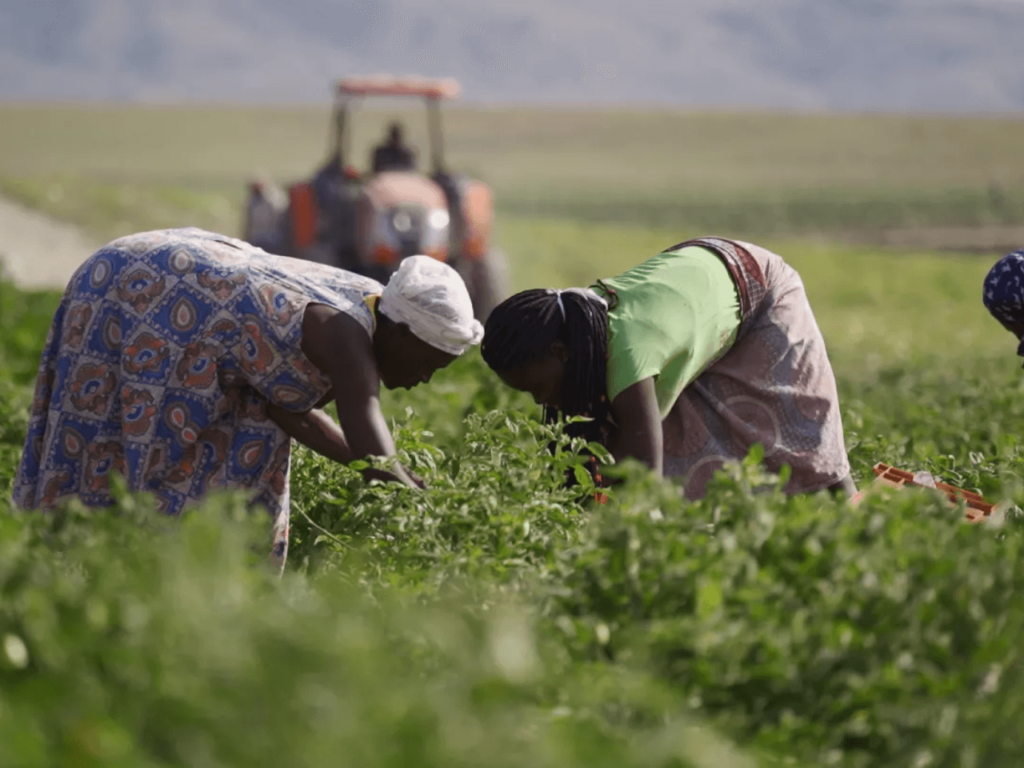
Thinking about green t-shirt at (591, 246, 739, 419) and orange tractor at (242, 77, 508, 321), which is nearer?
green t-shirt at (591, 246, 739, 419)

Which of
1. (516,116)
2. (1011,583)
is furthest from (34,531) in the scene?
(516,116)

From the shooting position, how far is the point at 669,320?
3693mm

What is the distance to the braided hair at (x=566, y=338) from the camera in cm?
364

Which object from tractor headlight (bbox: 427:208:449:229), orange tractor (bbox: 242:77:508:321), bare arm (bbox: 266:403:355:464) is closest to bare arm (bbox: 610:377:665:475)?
bare arm (bbox: 266:403:355:464)

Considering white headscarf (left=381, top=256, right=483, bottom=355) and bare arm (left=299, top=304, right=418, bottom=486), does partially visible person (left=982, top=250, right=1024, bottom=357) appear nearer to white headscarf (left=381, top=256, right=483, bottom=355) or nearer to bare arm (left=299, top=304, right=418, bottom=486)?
white headscarf (left=381, top=256, right=483, bottom=355)

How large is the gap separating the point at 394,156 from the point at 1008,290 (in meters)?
9.68

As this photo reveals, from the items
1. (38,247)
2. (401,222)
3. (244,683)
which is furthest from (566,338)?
(38,247)

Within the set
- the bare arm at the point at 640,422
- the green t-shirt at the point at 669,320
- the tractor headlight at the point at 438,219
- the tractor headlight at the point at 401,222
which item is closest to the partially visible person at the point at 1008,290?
the green t-shirt at the point at 669,320

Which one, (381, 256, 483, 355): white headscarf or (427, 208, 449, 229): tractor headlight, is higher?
(381, 256, 483, 355): white headscarf

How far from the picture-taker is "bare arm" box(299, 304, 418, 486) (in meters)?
3.51

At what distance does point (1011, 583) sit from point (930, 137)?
90750 millimetres

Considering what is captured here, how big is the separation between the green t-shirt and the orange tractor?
811 centimetres

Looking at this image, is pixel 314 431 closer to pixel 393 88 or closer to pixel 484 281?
pixel 484 281

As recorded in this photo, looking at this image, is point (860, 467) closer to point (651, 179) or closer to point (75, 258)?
point (75, 258)
